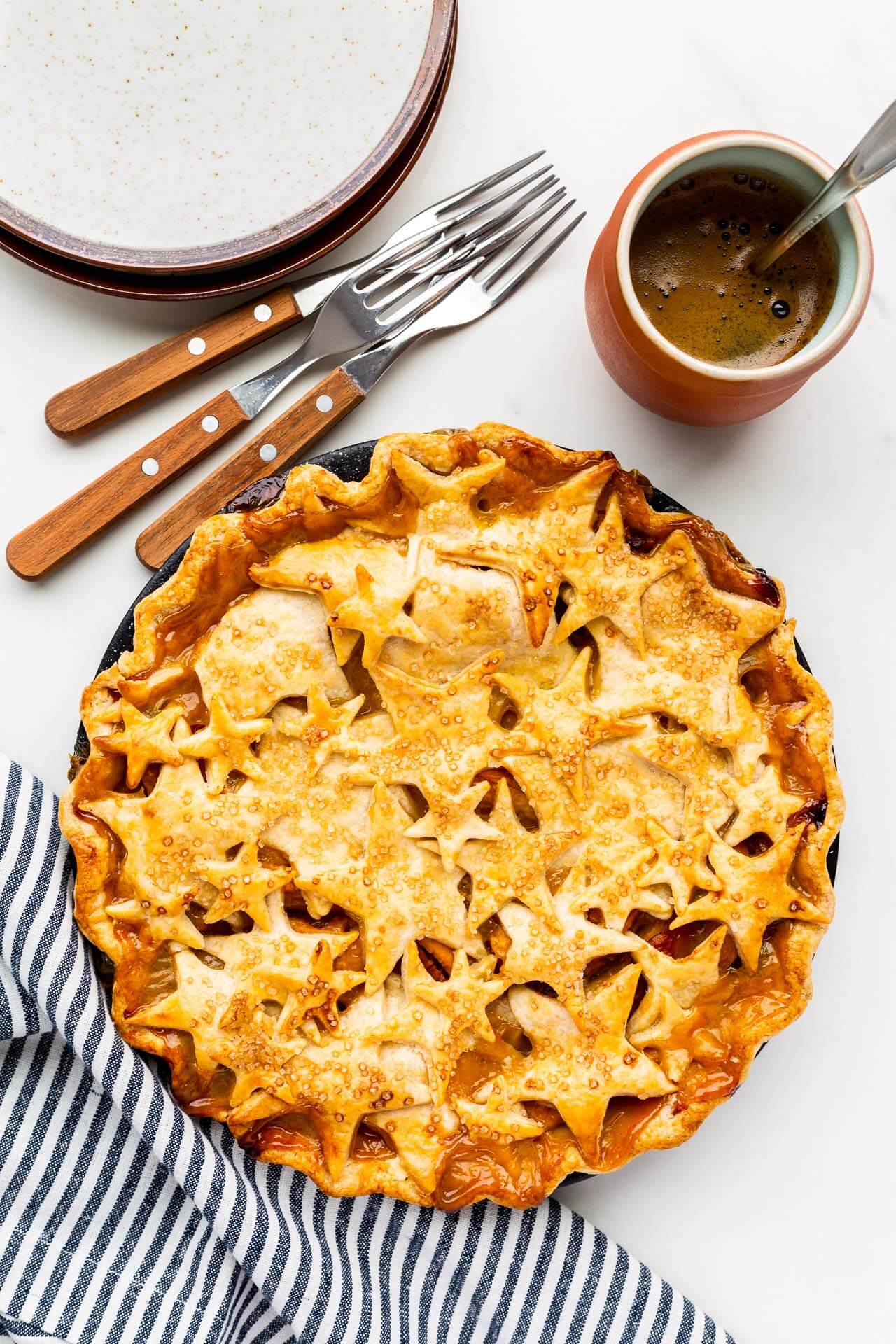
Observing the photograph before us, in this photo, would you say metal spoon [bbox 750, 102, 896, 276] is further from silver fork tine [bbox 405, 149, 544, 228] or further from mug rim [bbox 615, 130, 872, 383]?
silver fork tine [bbox 405, 149, 544, 228]

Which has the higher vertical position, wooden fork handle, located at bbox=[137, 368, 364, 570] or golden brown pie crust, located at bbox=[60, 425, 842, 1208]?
wooden fork handle, located at bbox=[137, 368, 364, 570]

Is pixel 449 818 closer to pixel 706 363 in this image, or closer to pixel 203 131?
pixel 706 363

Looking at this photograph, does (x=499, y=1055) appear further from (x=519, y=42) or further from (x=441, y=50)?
(x=519, y=42)

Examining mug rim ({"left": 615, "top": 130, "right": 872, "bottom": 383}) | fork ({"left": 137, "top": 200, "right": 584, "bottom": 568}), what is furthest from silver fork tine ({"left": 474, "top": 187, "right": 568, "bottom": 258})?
mug rim ({"left": 615, "top": 130, "right": 872, "bottom": 383})

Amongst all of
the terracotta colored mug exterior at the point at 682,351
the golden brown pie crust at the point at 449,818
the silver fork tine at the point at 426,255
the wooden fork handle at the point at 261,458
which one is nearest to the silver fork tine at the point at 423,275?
the silver fork tine at the point at 426,255

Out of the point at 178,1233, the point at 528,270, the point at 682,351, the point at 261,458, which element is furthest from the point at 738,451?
the point at 178,1233

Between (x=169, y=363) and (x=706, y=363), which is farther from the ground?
(x=169, y=363)

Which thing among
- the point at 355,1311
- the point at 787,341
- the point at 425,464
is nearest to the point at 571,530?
the point at 425,464
